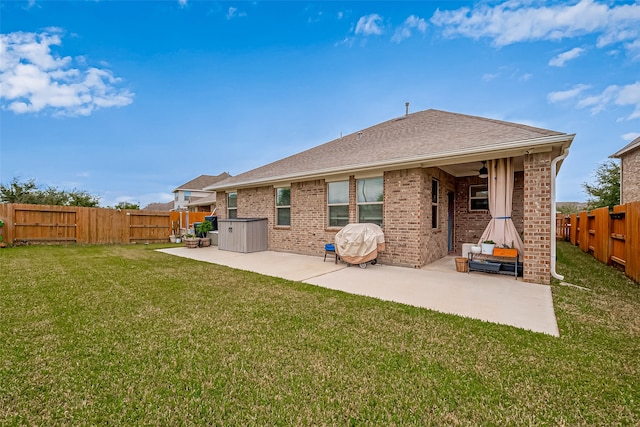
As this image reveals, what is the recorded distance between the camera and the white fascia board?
5180mm

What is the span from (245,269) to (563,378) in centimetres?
619

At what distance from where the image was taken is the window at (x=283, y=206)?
10.2 metres

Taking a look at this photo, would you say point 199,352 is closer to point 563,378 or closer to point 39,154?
point 563,378

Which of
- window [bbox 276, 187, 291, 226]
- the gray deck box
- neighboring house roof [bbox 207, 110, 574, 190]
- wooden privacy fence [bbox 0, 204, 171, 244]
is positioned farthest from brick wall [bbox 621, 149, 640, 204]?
wooden privacy fence [bbox 0, 204, 171, 244]

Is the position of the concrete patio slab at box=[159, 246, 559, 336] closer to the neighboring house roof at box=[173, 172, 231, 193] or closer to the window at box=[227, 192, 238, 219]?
the window at box=[227, 192, 238, 219]

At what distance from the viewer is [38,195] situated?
1859 cm

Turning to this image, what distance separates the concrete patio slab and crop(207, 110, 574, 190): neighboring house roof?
2767mm

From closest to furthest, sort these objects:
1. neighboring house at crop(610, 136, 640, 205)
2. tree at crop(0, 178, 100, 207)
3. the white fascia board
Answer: the white fascia board < neighboring house at crop(610, 136, 640, 205) < tree at crop(0, 178, 100, 207)

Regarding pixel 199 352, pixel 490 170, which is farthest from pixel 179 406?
pixel 490 170

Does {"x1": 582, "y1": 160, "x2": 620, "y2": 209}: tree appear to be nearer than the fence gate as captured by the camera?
No

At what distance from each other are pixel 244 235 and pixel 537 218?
869 centimetres

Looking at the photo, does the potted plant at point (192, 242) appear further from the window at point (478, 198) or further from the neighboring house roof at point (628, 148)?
the neighboring house roof at point (628, 148)

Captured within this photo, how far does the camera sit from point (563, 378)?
2312 millimetres

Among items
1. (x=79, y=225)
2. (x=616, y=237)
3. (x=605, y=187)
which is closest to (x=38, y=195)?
(x=79, y=225)
